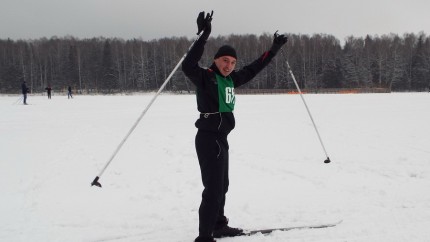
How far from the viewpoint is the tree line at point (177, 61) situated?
71875 millimetres

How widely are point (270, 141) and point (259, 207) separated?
17.5 feet

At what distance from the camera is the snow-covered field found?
153 inches

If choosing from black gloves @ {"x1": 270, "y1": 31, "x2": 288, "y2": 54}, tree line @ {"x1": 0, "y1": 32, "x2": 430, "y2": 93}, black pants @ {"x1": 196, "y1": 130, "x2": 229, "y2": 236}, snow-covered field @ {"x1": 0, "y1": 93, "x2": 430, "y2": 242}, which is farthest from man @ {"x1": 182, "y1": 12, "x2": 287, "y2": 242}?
tree line @ {"x1": 0, "y1": 32, "x2": 430, "y2": 93}

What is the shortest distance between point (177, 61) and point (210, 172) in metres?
72.8

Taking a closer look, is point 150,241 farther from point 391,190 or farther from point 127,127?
point 127,127

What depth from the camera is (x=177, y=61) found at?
74.6 m

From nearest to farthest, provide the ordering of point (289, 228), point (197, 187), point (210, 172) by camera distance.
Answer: point (210, 172), point (289, 228), point (197, 187)

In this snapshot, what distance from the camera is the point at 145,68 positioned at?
74562 millimetres

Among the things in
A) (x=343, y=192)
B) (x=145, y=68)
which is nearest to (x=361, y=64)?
(x=145, y=68)

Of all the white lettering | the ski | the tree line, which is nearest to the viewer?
the white lettering

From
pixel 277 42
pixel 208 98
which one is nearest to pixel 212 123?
pixel 208 98

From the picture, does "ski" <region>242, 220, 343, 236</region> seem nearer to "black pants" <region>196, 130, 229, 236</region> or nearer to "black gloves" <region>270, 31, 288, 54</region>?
"black pants" <region>196, 130, 229, 236</region>

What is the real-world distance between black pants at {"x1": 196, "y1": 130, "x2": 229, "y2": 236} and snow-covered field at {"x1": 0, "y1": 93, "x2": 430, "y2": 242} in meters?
0.48

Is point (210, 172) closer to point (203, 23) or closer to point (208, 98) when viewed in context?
point (208, 98)
